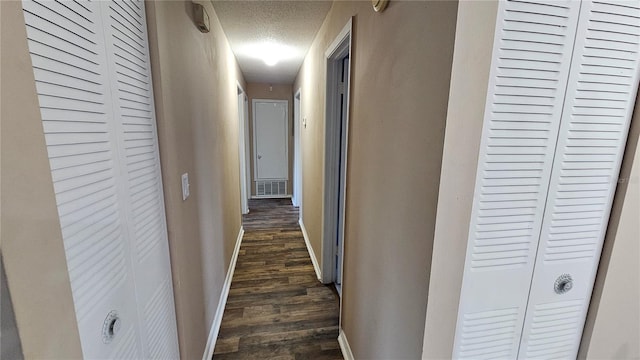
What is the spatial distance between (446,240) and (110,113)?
994 mm

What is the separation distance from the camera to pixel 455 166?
2.26ft

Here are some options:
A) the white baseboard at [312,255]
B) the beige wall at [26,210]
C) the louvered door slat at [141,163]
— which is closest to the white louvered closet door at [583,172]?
the beige wall at [26,210]

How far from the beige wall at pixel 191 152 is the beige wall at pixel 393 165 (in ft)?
2.86

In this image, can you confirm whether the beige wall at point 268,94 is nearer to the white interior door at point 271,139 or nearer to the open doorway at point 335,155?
the white interior door at point 271,139

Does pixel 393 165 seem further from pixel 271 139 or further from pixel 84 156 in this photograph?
pixel 271 139

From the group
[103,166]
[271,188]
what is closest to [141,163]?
[103,166]

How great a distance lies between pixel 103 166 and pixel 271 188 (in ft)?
16.0

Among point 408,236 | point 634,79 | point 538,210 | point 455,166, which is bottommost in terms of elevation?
point 408,236

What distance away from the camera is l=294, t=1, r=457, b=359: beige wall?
77 cm

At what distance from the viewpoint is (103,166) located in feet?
2.32

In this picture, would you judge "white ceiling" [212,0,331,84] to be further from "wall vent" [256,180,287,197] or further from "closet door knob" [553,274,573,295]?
"wall vent" [256,180,287,197]

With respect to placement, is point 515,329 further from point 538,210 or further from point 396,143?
point 396,143

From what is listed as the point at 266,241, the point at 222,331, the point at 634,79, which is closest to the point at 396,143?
the point at 634,79

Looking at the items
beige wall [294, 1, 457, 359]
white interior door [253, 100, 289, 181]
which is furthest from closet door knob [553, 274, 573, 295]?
white interior door [253, 100, 289, 181]
